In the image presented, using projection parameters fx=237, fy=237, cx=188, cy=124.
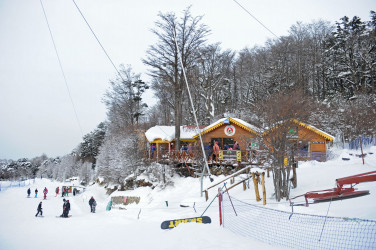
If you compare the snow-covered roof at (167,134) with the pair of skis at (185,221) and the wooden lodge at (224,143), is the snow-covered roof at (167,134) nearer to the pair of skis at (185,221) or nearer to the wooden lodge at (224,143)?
the wooden lodge at (224,143)

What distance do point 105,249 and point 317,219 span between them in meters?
6.50

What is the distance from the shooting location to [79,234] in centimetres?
1021

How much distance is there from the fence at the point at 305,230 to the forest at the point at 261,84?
5408 millimetres

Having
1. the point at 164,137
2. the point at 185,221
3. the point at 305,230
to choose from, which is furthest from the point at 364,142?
the point at 185,221

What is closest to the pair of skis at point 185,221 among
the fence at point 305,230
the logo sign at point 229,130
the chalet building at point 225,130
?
the fence at point 305,230

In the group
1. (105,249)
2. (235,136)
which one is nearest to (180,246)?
(105,249)

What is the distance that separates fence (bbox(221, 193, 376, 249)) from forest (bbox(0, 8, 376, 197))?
541 centimetres

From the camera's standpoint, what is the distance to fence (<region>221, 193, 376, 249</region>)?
5.47 m

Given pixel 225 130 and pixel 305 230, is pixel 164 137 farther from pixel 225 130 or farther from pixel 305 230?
pixel 305 230

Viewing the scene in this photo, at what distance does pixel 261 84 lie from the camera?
3728 centimetres

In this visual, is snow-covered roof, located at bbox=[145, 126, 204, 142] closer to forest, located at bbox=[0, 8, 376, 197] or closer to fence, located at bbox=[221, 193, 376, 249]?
forest, located at bbox=[0, 8, 376, 197]

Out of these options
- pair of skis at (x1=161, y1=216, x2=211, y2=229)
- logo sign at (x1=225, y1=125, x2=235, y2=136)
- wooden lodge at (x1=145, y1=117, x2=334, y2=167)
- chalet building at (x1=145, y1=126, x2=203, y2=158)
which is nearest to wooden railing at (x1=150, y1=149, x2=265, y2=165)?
wooden lodge at (x1=145, y1=117, x2=334, y2=167)

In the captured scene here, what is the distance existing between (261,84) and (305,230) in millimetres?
33037

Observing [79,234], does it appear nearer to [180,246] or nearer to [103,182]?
[180,246]
